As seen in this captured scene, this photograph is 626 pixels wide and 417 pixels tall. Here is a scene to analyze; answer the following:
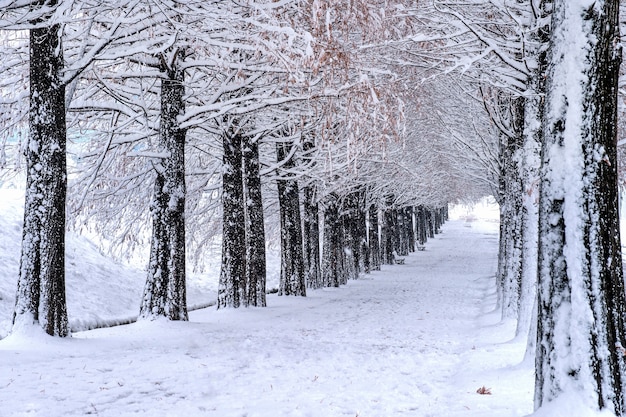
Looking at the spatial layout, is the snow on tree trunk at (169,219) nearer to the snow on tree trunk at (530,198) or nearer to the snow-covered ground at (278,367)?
the snow-covered ground at (278,367)

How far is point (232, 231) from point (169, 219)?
2776mm

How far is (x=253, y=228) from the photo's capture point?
51.6 ft

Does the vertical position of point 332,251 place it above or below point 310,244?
below

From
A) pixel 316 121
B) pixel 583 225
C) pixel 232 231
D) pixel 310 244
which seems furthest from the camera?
pixel 310 244

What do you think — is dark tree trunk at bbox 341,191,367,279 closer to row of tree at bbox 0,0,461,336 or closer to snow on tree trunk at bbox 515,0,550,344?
row of tree at bbox 0,0,461,336

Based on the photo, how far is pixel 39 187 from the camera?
27.1ft

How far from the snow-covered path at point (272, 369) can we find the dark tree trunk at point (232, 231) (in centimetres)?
64

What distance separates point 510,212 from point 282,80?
623cm

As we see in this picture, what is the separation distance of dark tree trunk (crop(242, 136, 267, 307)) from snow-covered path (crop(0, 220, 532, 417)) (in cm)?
148

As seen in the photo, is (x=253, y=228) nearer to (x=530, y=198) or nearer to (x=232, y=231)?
(x=232, y=231)

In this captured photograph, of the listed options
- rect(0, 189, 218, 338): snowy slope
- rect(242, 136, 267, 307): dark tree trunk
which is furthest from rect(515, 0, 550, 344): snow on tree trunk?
rect(0, 189, 218, 338): snowy slope

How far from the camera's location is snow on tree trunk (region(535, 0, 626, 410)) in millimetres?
3961

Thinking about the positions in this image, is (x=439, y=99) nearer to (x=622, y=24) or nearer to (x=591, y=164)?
(x=622, y=24)

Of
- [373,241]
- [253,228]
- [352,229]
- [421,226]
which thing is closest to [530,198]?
[253,228]
